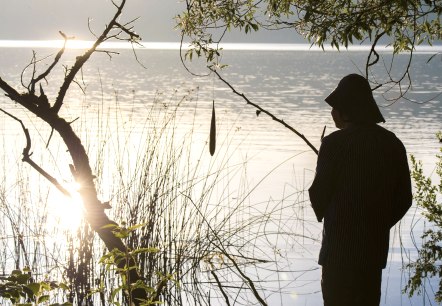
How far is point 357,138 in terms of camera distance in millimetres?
3428

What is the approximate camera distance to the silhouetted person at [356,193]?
11.2 feet

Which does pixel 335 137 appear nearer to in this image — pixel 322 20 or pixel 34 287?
pixel 34 287

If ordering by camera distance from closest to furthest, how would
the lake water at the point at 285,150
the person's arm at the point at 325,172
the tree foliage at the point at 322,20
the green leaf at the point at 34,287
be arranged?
the green leaf at the point at 34,287 → the person's arm at the point at 325,172 → the tree foliage at the point at 322,20 → the lake water at the point at 285,150

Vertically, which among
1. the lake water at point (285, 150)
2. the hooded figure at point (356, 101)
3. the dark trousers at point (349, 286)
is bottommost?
the lake water at point (285, 150)

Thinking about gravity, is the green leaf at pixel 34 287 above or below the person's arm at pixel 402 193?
below

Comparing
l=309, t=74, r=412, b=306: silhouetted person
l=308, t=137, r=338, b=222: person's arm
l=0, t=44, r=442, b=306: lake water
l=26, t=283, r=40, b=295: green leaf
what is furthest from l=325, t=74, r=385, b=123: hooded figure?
l=26, t=283, r=40, b=295: green leaf

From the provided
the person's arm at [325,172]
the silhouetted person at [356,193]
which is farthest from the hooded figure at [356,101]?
the person's arm at [325,172]

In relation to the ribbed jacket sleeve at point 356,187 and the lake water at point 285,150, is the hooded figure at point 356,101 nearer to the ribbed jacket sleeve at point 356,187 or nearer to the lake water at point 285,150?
the ribbed jacket sleeve at point 356,187

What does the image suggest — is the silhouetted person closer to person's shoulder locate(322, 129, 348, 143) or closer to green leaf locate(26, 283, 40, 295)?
person's shoulder locate(322, 129, 348, 143)

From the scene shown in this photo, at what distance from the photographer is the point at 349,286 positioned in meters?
3.46

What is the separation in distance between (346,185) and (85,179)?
1.55 m

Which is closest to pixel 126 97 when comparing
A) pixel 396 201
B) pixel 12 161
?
pixel 12 161

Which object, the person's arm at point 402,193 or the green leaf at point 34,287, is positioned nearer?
the green leaf at point 34,287

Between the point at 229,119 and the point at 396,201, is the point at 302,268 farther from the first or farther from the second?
the point at 229,119
